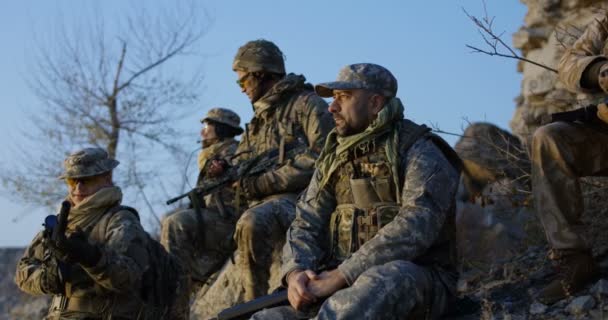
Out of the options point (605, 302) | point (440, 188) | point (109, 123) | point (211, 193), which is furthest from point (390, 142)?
point (109, 123)

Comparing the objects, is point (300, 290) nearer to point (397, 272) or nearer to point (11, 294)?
point (397, 272)

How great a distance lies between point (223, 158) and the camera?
30.2 feet

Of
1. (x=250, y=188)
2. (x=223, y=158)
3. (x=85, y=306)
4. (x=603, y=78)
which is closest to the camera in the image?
(x=603, y=78)

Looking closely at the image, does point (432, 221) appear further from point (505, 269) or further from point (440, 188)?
point (505, 269)

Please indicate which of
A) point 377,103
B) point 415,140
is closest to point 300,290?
point 415,140

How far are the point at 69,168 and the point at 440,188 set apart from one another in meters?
3.16

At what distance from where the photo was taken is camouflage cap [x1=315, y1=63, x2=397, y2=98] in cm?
615

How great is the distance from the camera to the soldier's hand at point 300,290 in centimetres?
554

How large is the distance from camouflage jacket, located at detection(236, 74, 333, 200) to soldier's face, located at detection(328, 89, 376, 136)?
2.05 metres

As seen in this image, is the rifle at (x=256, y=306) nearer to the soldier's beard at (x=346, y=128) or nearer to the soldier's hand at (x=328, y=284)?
the soldier's hand at (x=328, y=284)

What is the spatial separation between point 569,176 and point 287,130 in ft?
10.8

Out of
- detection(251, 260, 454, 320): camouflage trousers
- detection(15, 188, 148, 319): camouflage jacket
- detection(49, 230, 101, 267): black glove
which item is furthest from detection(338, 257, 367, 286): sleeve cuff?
detection(15, 188, 148, 319): camouflage jacket

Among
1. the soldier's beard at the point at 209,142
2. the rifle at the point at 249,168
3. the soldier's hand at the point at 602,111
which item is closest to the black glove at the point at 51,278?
the rifle at the point at 249,168

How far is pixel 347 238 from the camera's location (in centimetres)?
603
